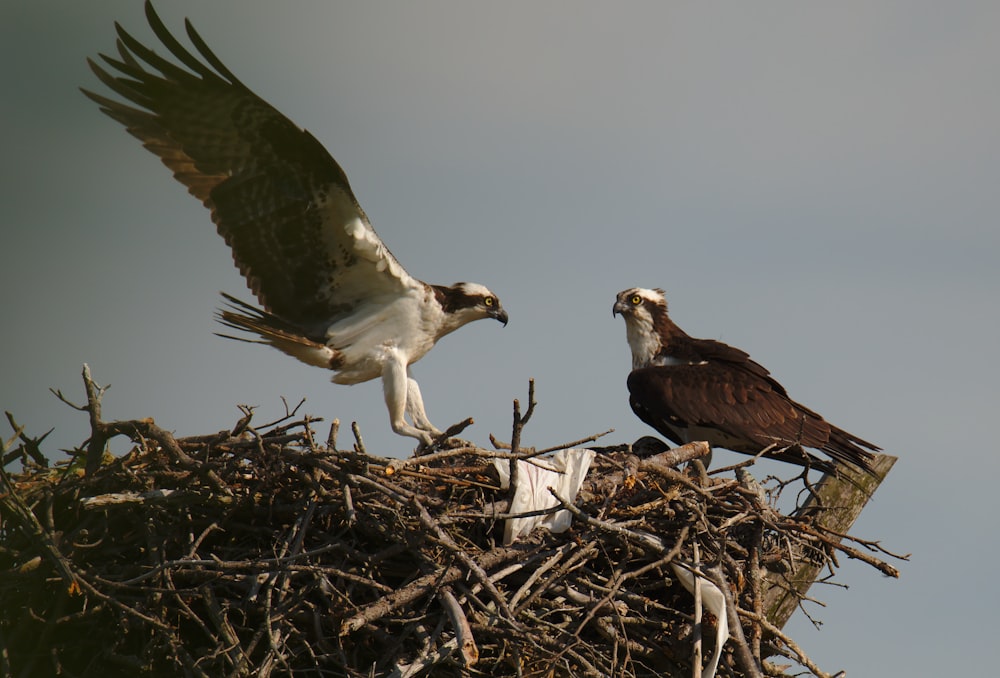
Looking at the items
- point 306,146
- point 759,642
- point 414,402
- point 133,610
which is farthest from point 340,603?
point 306,146

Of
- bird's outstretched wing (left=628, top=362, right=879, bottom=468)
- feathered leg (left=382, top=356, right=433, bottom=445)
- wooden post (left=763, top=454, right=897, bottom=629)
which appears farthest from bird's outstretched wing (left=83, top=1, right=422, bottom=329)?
wooden post (left=763, top=454, right=897, bottom=629)

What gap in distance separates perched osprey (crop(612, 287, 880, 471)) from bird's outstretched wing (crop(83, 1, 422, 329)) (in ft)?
5.80

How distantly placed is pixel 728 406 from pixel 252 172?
314 centimetres

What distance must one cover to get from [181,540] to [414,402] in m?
2.23

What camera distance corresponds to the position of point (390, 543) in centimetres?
465

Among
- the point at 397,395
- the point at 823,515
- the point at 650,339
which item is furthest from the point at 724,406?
the point at 397,395

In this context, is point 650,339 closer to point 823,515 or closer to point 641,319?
point 641,319

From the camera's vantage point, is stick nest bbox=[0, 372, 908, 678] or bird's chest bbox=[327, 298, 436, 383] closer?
stick nest bbox=[0, 372, 908, 678]

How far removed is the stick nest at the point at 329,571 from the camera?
431 cm

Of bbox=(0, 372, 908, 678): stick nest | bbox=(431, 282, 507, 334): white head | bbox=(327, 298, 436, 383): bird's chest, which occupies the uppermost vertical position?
bbox=(431, 282, 507, 334): white head

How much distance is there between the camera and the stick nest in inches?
170

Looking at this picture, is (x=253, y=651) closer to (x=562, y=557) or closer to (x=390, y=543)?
(x=390, y=543)

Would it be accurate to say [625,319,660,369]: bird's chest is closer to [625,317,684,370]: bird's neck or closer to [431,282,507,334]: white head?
[625,317,684,370]: bird's neck

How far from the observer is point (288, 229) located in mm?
6465
